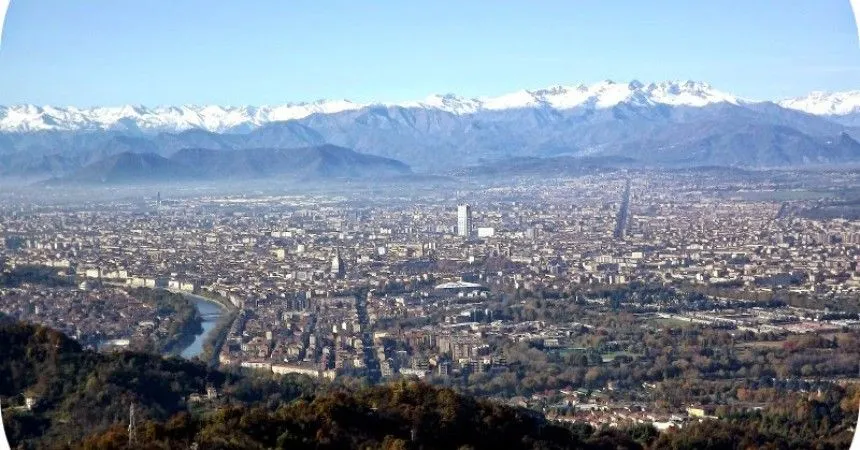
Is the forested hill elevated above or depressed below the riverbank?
above

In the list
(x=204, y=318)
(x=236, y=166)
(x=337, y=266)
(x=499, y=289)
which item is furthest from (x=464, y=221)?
(x=236, y=166)

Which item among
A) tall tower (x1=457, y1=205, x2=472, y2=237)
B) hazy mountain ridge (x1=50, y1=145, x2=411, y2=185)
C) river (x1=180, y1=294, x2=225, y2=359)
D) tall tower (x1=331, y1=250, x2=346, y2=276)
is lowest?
river (x1=180, y1=294, x2=225, y2=359)

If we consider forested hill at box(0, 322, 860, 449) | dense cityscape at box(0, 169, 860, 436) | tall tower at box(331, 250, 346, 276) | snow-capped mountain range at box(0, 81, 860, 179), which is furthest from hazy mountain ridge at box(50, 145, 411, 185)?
forested hill at box(0, 322, 860, 449)

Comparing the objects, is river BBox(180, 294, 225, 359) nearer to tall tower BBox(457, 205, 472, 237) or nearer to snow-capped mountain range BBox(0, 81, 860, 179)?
tall tower BBox(457, 205, 472, 237)

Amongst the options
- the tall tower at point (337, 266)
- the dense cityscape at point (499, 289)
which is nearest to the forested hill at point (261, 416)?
the dense cityscape at point (499, 289)

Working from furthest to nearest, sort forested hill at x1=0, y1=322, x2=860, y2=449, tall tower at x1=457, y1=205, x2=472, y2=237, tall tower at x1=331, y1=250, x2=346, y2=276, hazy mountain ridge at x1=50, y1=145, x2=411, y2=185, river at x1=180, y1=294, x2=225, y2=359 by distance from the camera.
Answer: hazy mountain ridge at x1=50, y1=145, x2=411, y2=185 < tall tower at x1=457, y1=205, x2=472, y2=237 < tall tower at x1=331, y1=250, x2=346, y2=276 < river at x1=180, y1=294, x2=225, y2=359 < forested hill at x1=0, y1=322, x2=860, y2=449

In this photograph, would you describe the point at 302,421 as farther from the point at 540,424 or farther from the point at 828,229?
the point at 828,229

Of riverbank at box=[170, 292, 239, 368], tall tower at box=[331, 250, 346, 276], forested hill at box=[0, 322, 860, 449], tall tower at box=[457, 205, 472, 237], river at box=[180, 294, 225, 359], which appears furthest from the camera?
tall tower at box=[457, 205, 472, 237]

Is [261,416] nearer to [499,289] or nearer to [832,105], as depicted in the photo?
[499,289]
